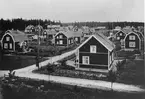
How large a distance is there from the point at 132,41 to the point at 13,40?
259 centimetres

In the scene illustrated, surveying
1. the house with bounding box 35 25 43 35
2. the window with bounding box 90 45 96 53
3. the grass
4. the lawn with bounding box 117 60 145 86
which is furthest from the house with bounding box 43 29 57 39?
the lawn with bounding box 117 60 145 86

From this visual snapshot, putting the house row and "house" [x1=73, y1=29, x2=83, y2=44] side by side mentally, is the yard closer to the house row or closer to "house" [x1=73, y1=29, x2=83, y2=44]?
the house row

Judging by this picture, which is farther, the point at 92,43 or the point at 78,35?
A: the point at 92,43

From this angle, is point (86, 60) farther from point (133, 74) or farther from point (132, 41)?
point (133, 74)

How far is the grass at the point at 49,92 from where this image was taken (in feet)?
11.9

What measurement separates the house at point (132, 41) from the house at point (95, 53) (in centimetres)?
34

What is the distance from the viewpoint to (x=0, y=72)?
4.23m

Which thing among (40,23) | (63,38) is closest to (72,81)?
(63,38)

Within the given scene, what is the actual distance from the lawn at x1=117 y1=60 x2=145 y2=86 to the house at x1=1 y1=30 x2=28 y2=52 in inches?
84.0

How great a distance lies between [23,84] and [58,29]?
4.37 ft

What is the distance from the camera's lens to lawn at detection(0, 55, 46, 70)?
4.25 metres

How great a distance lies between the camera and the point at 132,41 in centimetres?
445

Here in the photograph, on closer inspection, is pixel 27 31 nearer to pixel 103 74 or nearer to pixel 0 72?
pixel 0 72

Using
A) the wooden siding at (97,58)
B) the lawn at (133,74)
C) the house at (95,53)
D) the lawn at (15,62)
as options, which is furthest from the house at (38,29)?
the lawn at (133,74)
